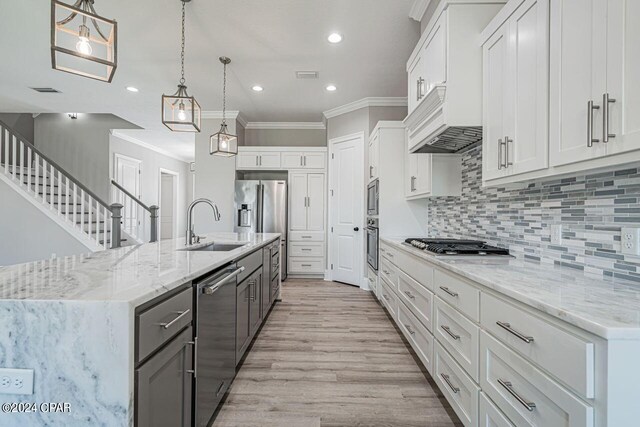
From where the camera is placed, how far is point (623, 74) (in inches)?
39.2

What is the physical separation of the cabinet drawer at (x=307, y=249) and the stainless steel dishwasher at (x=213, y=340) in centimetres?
356

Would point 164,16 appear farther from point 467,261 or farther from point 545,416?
point 545,416

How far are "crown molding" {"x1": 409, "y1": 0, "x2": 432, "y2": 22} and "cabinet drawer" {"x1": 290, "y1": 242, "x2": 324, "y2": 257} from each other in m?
3.70

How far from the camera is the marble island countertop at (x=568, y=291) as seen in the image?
793 millimetres

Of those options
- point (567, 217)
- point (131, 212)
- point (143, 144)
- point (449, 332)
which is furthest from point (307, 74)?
point (143, 144)

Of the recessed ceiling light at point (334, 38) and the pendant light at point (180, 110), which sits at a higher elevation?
the recessed ceiling light at point (334, 38)

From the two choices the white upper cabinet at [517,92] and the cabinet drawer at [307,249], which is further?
the cabinet drawer at [307,249]

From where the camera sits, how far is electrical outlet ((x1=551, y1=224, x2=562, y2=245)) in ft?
5.30

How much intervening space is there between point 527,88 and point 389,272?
2.15 meters

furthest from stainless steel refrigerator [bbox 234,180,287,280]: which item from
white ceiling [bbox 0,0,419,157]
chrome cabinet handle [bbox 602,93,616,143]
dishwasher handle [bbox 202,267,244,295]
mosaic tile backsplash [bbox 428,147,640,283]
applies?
chrome cabinet handle [bbox 602,93,616,143]

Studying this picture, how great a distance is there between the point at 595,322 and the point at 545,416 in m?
0.39

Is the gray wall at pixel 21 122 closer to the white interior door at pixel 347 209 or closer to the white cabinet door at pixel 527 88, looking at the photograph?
the white interior door at pixel 347 209

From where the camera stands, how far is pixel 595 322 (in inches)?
30.8

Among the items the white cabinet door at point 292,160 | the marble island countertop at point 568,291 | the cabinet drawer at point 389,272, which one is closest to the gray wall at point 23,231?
the white cabinet door at point 292,160
